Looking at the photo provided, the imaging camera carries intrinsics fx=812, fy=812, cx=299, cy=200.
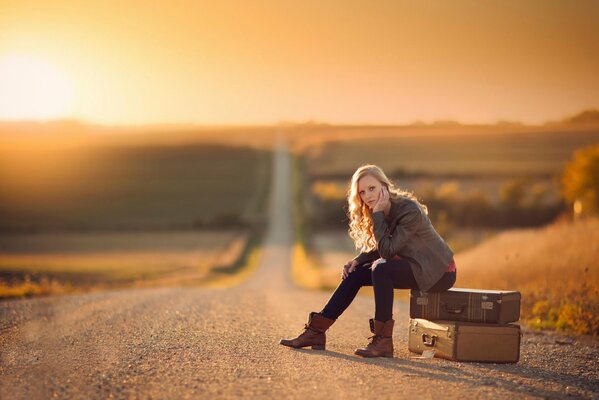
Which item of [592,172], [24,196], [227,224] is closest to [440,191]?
[592,172]

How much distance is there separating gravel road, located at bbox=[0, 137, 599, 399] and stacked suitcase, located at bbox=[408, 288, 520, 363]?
0.19 m

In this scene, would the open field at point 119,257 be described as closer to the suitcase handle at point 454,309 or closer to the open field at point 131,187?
the open field at point 131,187

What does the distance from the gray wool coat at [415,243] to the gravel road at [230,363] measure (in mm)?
900

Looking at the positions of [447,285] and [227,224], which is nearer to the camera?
[447,285]

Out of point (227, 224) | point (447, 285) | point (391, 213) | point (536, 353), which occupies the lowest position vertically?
point (227, 224)

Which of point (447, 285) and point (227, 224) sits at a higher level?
point (447, 285)

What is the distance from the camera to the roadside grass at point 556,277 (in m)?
11.9

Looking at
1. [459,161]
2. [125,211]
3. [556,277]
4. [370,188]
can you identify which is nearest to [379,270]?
[370,188]

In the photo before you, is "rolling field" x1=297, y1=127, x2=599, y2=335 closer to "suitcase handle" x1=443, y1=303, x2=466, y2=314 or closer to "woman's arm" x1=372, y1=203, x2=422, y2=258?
"suitcase handle" x1=443, y1=303, x2=466, y2=314

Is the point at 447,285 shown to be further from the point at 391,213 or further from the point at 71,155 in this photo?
the point at 71,155

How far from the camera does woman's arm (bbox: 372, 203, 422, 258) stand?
8.11 metres

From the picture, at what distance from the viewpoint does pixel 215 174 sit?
10044 centimetres

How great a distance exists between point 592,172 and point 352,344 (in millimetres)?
51783

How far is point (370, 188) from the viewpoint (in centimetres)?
836
